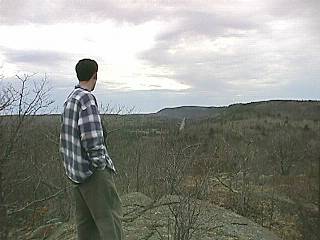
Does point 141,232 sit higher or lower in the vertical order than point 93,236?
lower

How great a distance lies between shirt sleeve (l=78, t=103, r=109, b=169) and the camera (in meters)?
3.74

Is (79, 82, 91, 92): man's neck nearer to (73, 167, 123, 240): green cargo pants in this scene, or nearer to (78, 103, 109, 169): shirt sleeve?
(78, 103, 109, 169): shirt sleeve

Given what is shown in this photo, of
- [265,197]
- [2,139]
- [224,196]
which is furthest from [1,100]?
[265,197]

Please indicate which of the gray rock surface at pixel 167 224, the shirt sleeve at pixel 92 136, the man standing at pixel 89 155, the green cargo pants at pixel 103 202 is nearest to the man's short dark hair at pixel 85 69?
the man standing at pixel 89 155

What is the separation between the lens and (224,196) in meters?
11.2

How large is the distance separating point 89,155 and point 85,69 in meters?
0.72

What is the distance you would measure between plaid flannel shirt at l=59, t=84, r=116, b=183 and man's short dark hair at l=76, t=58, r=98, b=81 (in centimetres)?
11

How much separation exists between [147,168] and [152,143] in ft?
2.27

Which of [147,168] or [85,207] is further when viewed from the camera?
[147,168]

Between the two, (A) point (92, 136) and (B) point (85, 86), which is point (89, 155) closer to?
(A) point (92, 136)

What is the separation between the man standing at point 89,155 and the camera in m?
3.76

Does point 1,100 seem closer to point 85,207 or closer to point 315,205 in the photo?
point 85,207

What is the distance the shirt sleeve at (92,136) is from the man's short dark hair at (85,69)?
11.1 inches

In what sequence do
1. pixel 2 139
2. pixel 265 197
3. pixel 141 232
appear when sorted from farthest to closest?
pixel 2 139 < pixel 265 197 < pixel 141 232
